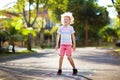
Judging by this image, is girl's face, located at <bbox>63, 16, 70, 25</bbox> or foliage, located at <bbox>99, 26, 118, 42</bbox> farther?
foliage, located at <bbox>99, 26, 118, 42</bbox>

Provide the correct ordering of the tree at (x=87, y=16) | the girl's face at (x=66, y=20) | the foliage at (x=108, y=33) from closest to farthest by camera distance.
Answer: the girl's face at (x=66, y=20) < the foliage at (x=108, y=33) < the tree at (x=87, y=16)

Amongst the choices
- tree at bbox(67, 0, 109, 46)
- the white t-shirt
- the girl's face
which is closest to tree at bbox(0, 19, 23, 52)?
the white t-shirt

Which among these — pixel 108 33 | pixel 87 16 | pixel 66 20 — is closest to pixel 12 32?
pixel 66 20

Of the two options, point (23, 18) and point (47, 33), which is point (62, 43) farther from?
point (47, 33)

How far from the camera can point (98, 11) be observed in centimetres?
6166

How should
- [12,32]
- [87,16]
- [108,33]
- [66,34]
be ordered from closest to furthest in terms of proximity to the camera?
[66,34], [12,32], [108,33], [87,16]

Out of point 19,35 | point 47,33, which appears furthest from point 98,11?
point 19,35

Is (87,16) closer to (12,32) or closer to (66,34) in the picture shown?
(12,32)

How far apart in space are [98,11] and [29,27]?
93.6 ft

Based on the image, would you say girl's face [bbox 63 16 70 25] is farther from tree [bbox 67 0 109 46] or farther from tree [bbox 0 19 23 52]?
tree [bbox 67 0 109 46]

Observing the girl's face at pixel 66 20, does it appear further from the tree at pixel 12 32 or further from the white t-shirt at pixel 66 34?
the tree at pixel 12 32

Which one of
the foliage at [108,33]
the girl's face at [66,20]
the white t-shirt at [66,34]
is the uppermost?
the girl's face at [66,20]

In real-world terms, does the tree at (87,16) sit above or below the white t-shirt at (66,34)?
above

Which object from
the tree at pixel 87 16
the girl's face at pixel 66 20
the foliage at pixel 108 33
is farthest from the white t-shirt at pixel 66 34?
the tree at pixel 87 16
